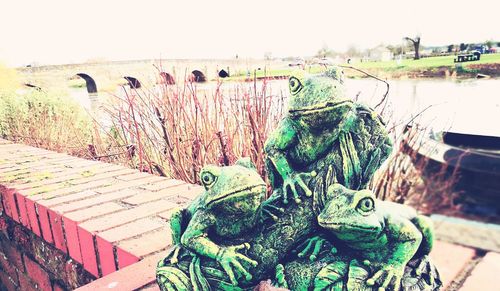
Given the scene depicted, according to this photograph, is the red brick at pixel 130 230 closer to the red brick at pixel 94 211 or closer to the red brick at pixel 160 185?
the red brick at pixel 94 211

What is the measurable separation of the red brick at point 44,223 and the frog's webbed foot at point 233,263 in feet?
4.55

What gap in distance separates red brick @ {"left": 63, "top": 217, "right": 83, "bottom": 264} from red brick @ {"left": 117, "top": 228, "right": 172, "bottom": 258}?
1.12 feet

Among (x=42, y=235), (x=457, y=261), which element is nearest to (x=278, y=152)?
(x=457, y=261)

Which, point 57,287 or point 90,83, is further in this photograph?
point 90,83

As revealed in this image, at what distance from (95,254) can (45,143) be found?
4.13 metres

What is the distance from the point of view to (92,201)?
2.01m

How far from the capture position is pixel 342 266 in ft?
2.83

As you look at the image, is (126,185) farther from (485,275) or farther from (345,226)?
(485,275)

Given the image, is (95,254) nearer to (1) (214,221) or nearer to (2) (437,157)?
(1) (214,221)

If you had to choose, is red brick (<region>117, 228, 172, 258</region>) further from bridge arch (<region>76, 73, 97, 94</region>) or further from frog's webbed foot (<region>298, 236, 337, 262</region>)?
bridge arch (<region>76, 73, 97, 94</region>)

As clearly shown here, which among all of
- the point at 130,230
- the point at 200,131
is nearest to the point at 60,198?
the point at 130,230

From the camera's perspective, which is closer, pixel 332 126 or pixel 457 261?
pixel 332 126

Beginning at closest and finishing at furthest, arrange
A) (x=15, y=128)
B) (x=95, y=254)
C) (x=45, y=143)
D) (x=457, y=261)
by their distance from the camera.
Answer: (x=95, y=254), (x=457, y=261), (x=45, y=143), (x=15, y=128)

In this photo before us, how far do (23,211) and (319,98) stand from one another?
2.03 m
